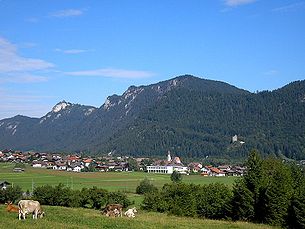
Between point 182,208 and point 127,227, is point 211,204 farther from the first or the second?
point 127,227

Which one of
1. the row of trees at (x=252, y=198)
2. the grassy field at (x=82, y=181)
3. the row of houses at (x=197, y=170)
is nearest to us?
the row of trees at (x=252, y=198)

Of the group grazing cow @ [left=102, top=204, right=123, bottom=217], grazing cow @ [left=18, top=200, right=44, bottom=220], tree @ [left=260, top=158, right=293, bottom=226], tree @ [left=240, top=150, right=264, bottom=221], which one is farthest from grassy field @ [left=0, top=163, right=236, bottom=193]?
grazing cow @ [left=18, top=200, right=44, bottom=220]

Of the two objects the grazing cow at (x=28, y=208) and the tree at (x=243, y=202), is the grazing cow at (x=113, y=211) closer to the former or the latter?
the grazing cow at (x=28, y=208)

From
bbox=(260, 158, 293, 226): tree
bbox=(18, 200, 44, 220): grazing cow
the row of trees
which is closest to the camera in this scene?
bbox=(18, 200, 44, 220): grazing cow

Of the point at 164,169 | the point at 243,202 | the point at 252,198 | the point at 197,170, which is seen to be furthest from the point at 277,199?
the point at 164,169

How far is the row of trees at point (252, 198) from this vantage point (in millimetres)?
38938

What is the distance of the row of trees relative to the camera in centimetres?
3894

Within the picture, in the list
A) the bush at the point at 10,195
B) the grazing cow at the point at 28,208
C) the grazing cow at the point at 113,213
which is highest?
the grazing cow at the point at 28,208

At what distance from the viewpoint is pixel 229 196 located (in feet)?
165

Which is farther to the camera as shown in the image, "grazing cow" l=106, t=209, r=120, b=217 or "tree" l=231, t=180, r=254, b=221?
"tree" l=231, t=180, r=254, b=221

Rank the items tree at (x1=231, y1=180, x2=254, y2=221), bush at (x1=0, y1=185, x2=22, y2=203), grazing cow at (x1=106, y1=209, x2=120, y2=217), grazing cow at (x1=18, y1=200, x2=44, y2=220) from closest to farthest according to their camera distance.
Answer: grazing cow at (x1=18, y1=200, x2=44, y2=220) < grazing cow at (x1=106, y1=209, x2=120, y2=217) < tree at (x1=231, y1=180, x2=254, y2=221) < bush at (x1=0, y1=185, x2=22, y2=203)

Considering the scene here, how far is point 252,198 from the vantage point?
43594 millimetres

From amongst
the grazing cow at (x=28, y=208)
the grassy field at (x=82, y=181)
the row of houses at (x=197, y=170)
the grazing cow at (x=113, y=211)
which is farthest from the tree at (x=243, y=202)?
the row of houses at (x=197, y=170)

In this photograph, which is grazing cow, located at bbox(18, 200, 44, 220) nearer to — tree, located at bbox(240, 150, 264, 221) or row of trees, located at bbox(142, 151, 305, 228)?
row of trees, located at bbox(142, 151, 305, 228)
